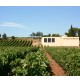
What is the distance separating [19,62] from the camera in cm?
1377

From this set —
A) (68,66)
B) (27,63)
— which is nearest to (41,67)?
(27,63)

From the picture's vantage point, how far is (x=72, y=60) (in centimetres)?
1474

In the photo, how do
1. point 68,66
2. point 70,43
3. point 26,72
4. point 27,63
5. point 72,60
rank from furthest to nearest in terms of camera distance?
point 70,43
point 68,66
point 72,60
point 27,63
point 26,72

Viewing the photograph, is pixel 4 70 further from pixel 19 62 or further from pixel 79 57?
pixel 79 57

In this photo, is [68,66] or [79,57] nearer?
[79,57]

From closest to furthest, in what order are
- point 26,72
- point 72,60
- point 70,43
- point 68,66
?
1. point 26,72
2. point 72,60
3. point 68,66
4. point 70,43

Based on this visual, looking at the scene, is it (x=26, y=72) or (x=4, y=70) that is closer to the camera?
(x=26, y=72)
